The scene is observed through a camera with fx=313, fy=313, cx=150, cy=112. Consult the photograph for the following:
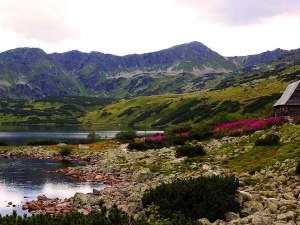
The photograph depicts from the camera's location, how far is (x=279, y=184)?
Answer: 22875mm

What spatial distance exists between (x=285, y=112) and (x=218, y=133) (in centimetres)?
1357

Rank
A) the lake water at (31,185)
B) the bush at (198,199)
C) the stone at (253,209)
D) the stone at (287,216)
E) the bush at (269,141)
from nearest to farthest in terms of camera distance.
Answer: the stone at (287,216)
the stone at (253,209)
the bush at (198,199)
the lake water at (31,185)
the bush at (269,141)

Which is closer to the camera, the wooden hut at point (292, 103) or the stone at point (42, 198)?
the stone at point (42, 198)

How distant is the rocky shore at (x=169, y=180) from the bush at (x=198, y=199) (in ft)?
2.44

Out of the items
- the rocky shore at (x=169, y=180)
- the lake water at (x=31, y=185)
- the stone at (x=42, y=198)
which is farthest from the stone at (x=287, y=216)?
the stone at (x=42, y=198)

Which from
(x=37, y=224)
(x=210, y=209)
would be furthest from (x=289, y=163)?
(x=37, y=224)

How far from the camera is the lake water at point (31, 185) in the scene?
101 feet

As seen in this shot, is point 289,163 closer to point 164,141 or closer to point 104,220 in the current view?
point 104,220

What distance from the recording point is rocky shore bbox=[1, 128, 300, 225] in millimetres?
17555

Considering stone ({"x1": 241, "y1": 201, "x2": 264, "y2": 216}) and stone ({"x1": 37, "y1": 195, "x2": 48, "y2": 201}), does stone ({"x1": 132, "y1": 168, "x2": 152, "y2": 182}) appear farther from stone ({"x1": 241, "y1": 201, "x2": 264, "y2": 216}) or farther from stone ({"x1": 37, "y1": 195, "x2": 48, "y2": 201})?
stone ({"x1": 241, "y1": 201, "x2": 264, "y2": 216})

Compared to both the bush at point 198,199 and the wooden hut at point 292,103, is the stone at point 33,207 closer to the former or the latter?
the bush at point 198,199

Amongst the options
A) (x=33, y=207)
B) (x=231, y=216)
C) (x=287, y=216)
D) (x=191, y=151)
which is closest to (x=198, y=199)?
(x=231, y=216)

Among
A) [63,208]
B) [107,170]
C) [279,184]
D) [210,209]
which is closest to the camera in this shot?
[210,209]

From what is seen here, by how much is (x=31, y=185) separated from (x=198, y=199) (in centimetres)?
2491
